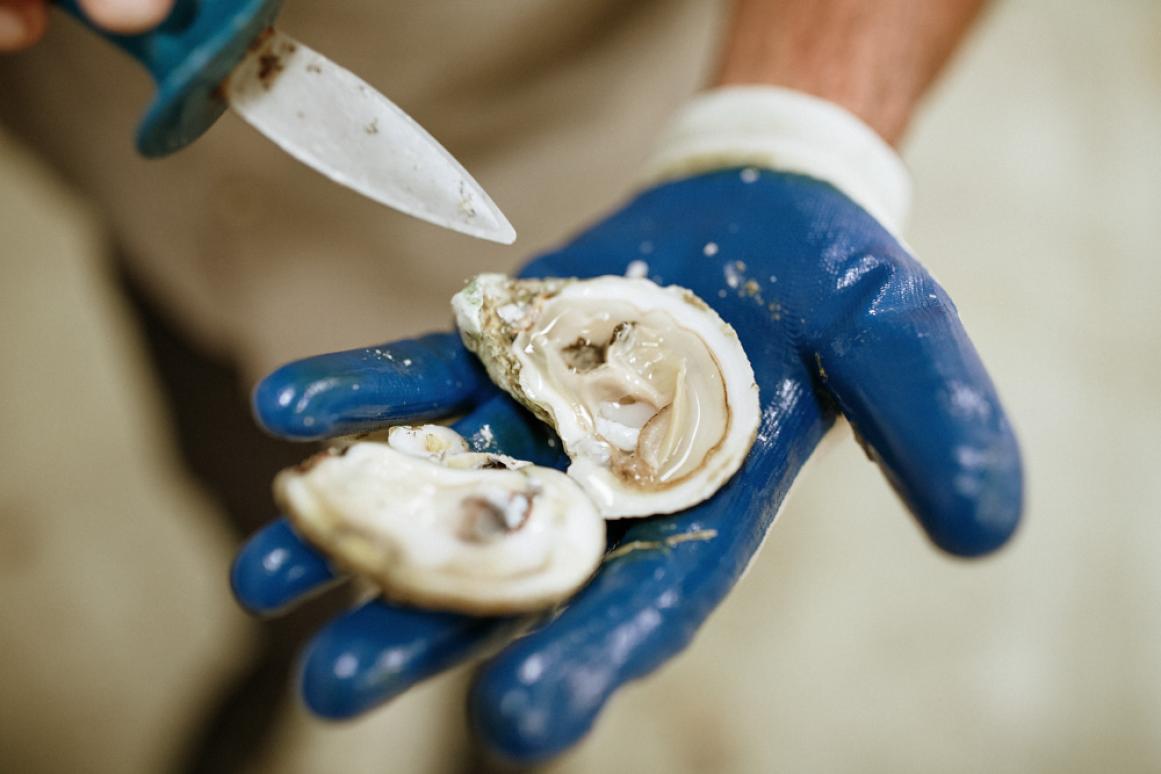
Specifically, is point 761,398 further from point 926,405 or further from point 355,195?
point 355,195

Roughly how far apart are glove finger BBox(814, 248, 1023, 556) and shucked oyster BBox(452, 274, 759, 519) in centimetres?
14

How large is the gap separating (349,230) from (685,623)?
1.19 m

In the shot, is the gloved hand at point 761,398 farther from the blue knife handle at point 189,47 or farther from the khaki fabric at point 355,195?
the khaki fabric at point 355,195

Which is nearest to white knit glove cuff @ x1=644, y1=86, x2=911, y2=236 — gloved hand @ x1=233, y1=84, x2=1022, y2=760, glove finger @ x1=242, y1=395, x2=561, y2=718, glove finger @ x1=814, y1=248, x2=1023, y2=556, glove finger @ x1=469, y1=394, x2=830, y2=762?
gloved hand @ x1=233, y1=84, x2=1022, y2=760

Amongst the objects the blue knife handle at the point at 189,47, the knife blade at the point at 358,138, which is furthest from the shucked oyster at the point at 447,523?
the blue knife handle at the point at 189,47

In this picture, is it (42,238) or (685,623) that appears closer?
(685,623)

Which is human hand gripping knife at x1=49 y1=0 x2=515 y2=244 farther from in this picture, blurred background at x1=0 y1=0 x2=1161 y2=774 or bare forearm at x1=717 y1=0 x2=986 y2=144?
bare forearm at x1=717 y1=0 x2=986 y2=144

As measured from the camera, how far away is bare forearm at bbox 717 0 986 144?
143 centimetres

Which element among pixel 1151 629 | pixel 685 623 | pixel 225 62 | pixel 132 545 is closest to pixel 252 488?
pixel 132 545

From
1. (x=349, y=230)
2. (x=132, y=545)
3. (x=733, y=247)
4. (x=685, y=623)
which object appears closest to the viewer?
(x=685, y=623)

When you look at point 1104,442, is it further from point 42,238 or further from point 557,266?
point 42,238

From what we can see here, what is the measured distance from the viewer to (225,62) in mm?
886

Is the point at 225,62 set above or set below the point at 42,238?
above

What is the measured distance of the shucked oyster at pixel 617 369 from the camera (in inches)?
39.6
